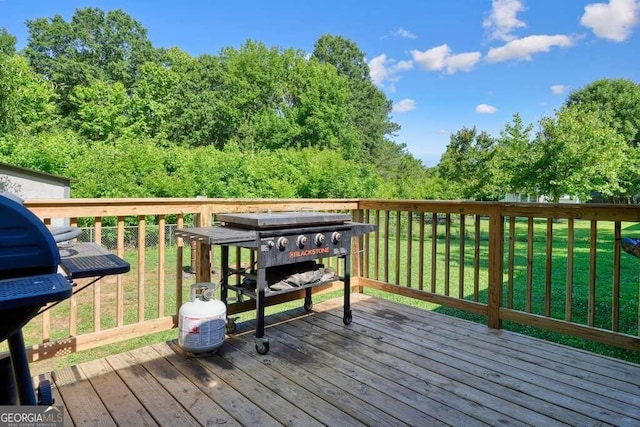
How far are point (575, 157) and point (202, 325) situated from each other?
526 inches

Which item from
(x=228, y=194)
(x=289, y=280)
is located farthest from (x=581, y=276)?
(x=228, y=194)

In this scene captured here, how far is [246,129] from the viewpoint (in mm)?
20078

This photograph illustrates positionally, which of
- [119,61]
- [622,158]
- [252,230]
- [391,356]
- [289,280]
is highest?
[119,61]

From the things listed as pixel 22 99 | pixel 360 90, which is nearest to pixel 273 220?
pixel 22 99

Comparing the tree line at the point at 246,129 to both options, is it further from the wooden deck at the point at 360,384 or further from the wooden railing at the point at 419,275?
the wooden deck at the point at 360,384

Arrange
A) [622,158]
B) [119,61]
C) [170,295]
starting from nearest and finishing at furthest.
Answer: [170,295] < [622,158] < [119,61]

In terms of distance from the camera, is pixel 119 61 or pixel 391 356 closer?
pixel 391 356

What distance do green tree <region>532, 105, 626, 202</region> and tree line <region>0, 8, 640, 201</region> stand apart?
41mm

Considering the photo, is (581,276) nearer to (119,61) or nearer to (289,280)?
(289,280)

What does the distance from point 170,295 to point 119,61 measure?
20.1 meters

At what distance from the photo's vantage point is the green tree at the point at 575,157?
40.0 feet

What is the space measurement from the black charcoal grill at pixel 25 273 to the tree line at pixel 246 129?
888 centimetres

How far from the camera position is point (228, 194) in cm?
1057

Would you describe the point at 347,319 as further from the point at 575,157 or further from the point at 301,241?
the point at 575,157
